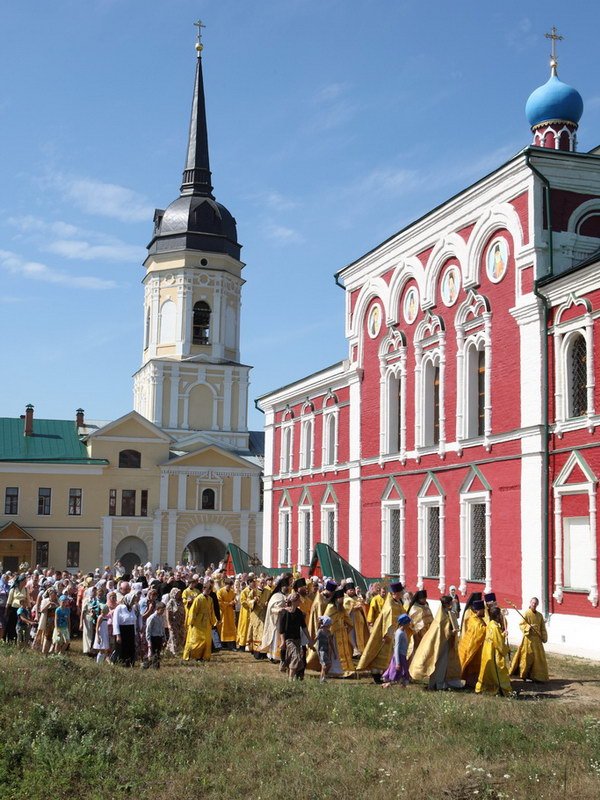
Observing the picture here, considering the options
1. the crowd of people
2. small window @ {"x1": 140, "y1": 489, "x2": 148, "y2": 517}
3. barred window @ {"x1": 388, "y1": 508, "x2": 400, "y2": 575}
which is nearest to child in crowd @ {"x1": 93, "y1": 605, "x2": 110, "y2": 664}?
the crowd of people

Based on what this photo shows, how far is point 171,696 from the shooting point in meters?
14.9

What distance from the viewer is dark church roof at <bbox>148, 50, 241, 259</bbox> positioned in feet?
209

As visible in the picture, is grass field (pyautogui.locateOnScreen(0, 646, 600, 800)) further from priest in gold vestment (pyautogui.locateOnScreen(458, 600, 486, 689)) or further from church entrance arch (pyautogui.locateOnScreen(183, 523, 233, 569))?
church entrance arch (pyautogui.locateOnScreen(183, 523, 233, 569))

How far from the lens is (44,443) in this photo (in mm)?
57219

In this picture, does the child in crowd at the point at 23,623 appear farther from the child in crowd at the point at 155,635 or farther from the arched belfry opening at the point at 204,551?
the arched belfry opening at the point at 204,551

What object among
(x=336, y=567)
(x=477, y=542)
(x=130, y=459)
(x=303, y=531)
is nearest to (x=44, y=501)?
(x=130, y=459)

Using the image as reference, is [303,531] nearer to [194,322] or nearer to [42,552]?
[42,552]

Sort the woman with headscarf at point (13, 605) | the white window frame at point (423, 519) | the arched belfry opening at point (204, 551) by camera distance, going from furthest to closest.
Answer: the arched belfry opening at point (204, 551) → the white window frame at point (423, 519) → the woman with headscarf at point (13, 605)

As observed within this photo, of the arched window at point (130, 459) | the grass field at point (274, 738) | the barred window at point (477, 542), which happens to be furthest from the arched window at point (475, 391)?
the arched window at point (130, 459)

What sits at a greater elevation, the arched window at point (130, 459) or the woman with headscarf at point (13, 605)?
the arched window at point (130, 459)

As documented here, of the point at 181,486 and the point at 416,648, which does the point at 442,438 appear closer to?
the point at 416,648

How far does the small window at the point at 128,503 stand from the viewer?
2222 inches

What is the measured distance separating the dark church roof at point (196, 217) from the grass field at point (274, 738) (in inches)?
1921

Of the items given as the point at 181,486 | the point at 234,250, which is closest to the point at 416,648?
the point at 181,486
